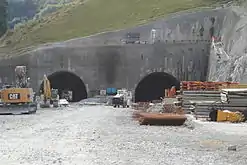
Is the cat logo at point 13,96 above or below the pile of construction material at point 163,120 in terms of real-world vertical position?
above

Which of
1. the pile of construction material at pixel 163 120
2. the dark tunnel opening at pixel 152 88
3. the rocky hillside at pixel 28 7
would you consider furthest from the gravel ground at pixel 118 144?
the rocky hillside at pixel 28 7

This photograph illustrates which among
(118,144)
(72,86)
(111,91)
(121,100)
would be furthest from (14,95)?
(72,86)

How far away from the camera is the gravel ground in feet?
51.4

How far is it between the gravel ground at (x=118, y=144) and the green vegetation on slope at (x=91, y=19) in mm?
38250

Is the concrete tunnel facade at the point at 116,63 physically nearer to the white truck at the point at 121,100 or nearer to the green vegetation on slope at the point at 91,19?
the green vegetation on slope at the point at 91,19

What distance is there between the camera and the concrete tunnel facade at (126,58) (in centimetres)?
5822

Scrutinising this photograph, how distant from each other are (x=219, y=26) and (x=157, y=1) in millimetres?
15277

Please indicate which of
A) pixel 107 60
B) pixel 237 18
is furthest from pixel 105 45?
pixel 237 18

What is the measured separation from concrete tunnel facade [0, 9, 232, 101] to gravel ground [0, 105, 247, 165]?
99.5 ft

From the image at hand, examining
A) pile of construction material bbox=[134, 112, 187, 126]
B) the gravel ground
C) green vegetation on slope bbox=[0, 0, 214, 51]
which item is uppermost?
green vegetation on slope bbox=[0, 0, 214, 51]

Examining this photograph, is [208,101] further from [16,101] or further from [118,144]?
[118,144]

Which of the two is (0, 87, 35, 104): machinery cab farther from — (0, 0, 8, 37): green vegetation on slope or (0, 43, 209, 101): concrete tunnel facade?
(0, 0, 8, 37): green vegetation on slope

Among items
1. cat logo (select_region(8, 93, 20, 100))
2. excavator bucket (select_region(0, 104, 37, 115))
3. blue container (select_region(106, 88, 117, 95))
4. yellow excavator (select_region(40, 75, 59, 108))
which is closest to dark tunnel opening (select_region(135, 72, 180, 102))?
blue container (select_region(106, 88, 117, 95))

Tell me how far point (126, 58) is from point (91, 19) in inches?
525
